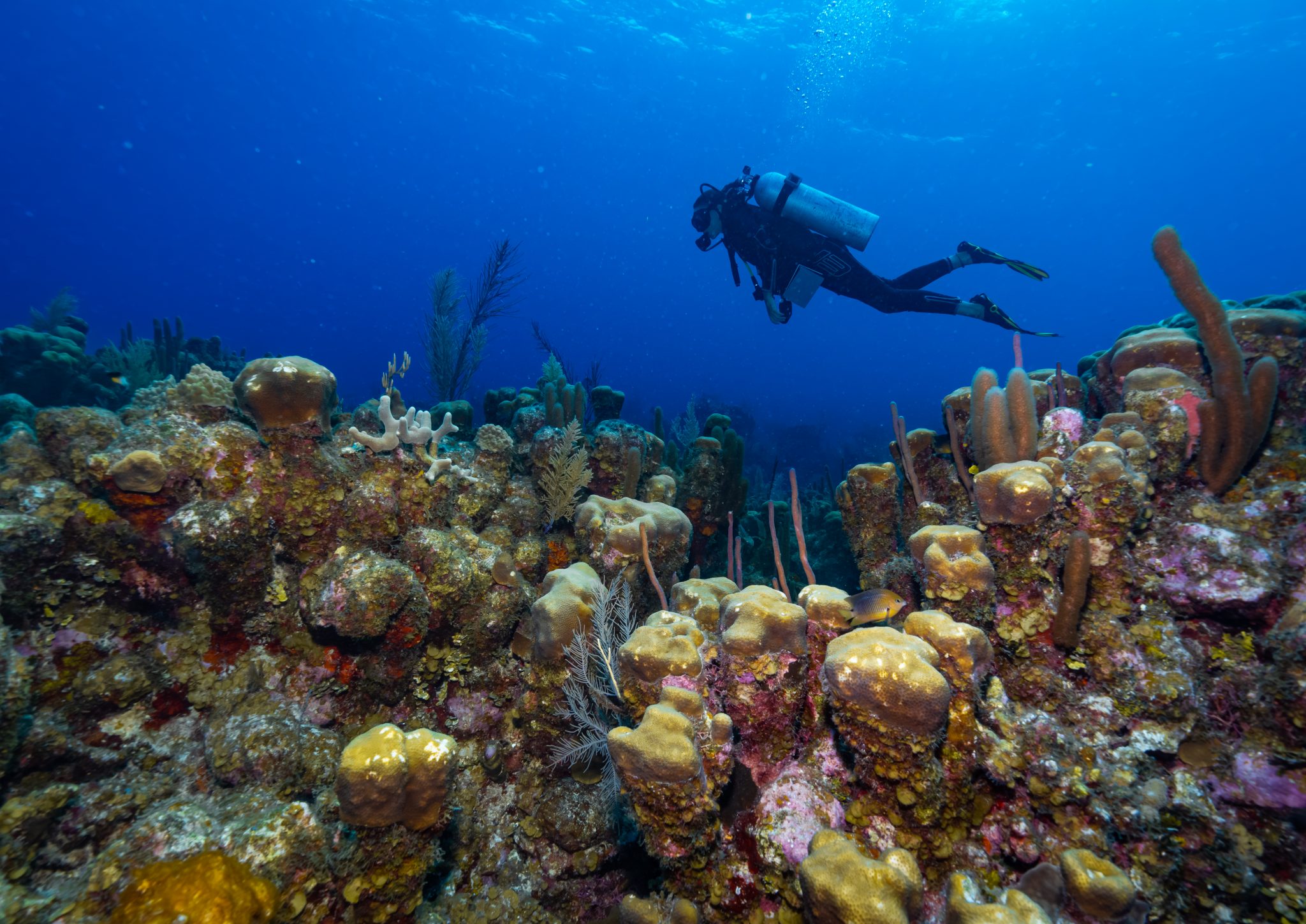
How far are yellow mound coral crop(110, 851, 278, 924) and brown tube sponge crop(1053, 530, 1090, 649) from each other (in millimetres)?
3848

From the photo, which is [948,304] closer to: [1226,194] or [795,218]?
[795,218]

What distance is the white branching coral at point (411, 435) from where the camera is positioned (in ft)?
12.9

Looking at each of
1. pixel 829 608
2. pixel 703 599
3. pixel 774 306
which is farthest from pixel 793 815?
pixel 774 306

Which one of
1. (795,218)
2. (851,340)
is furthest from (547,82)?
(851,340)

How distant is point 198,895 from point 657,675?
1.84 m

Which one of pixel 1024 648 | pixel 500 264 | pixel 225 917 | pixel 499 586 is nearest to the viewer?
pixel 225 917

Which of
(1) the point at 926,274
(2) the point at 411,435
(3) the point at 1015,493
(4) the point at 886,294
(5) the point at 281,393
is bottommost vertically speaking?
(3) the point at 1015,493

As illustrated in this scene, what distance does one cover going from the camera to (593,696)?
11.4ft

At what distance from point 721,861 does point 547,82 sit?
81.3m

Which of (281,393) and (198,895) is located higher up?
(281,393)

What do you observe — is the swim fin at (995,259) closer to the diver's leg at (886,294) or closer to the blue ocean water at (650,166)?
the diver's leg at (886,294)

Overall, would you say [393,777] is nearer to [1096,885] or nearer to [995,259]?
[1096,885]

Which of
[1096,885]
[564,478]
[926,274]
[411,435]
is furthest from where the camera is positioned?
[926,274]

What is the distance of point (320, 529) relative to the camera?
12.2ft
